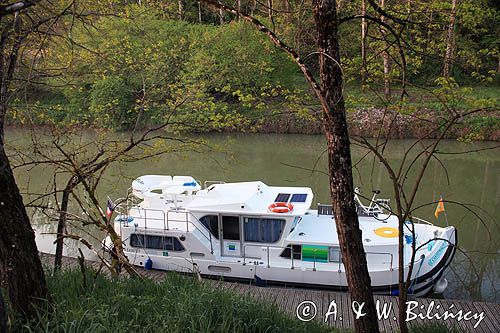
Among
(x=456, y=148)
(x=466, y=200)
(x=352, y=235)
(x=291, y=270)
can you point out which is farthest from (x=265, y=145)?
(x=352, y=235)

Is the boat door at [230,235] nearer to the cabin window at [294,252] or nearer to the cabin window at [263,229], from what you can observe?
the cabin window at [263,229]

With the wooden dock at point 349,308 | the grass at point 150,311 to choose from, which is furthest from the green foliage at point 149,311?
the wooden dock at point 349,308

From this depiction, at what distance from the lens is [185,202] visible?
10039 millimetres

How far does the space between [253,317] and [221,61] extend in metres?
21.1

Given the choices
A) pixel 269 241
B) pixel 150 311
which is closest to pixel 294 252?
pixel 269 241

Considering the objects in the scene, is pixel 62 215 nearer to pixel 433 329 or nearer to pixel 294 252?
pixel 294 252

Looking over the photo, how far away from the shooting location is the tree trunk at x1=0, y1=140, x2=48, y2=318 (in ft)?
11.5

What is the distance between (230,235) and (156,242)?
1664 millimetres

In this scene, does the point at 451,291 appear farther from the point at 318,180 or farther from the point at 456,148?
the point at 456,148

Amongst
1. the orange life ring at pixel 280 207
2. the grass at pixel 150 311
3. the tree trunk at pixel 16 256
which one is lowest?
the orange life ring at pixel 280 207

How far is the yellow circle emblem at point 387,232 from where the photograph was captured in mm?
8586

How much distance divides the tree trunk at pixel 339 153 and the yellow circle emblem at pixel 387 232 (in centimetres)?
487

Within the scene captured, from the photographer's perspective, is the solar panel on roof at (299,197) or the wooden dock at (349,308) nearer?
the wooden dock at (349,308)

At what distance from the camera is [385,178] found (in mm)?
16000
